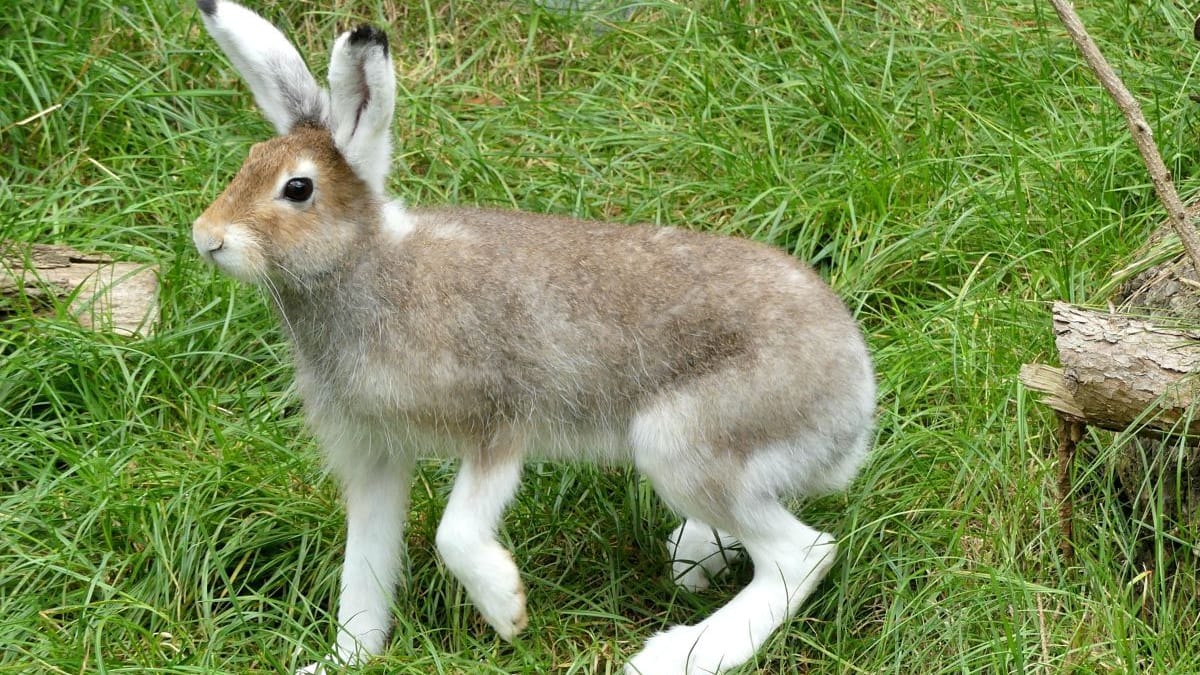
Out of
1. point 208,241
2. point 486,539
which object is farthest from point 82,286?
point 486,539

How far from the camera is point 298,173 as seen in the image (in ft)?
15.4

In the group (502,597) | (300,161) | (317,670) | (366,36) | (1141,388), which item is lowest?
(317,670)

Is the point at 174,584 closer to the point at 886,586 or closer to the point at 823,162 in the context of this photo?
the point at 886,586

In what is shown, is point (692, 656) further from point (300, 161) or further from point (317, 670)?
point (300, 161)

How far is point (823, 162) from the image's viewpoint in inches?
262

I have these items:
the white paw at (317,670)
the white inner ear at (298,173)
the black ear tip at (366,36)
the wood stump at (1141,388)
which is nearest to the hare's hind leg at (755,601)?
the wood stump at (1141,388)

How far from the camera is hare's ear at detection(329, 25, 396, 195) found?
457cm

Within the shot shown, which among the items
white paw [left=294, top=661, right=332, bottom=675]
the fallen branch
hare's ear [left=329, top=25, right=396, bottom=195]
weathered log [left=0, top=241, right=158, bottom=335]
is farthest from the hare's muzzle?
the fallen branch

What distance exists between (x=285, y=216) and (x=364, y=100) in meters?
0.40

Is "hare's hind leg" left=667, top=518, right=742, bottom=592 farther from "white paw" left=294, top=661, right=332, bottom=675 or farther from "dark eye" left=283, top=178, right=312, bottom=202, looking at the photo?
"dark eye" left=283, top=178, right=312, bottom=202

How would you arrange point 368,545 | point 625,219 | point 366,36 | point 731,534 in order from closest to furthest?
point 366,36, point 731,534, point 368,545, point 625,219

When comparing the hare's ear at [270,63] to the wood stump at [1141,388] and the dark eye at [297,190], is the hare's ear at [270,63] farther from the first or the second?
the wood stump at [1141,388]

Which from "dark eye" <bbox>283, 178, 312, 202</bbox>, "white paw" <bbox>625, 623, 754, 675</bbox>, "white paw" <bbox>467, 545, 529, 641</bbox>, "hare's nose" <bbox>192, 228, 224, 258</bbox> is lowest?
"white paw" <bbox>625, 623, 754, 675</bbox>

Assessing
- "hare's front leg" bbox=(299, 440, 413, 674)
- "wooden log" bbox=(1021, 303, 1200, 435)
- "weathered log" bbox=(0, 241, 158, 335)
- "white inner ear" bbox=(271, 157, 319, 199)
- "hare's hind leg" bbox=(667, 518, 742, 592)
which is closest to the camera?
"wooden log" bbox=(1021, 303, 1200, 435)
